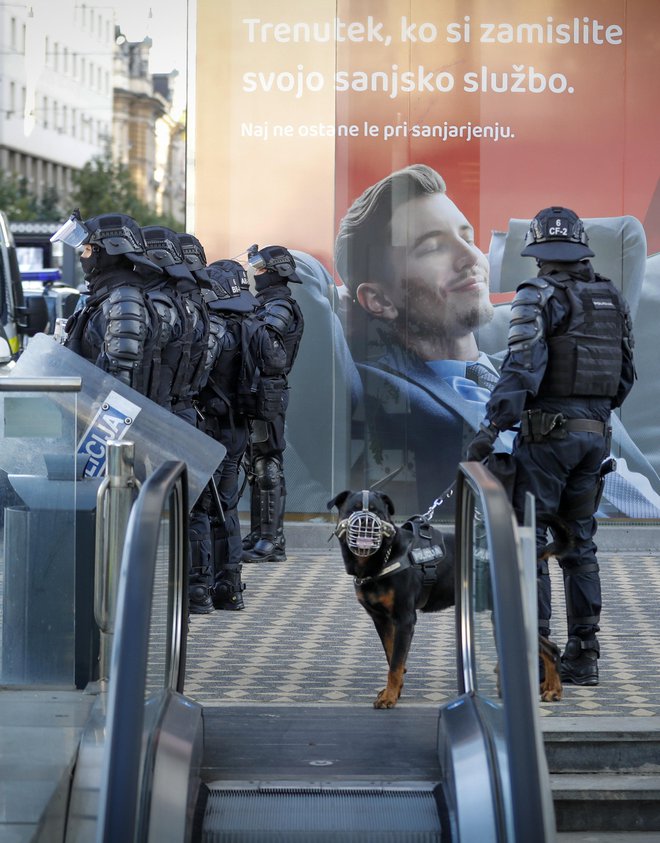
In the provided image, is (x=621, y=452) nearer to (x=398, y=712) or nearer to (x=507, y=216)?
(x=507, y=216)

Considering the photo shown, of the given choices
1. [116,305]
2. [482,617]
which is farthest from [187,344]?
[482,617]


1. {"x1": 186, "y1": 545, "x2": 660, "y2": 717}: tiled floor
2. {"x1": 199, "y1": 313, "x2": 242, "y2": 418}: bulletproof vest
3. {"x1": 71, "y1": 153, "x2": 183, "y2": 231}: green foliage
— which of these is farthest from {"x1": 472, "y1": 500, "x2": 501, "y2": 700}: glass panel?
{"x1": 71, "y1": 153, "x2": 183, "y2": 231}: green foliage

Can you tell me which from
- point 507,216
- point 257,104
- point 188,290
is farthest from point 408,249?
point 188,290

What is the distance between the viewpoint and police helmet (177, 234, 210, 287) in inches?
378

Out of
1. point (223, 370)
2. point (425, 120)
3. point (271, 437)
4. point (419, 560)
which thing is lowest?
point (419, 560)

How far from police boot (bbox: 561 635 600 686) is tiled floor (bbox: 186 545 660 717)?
→ 7 centimetres

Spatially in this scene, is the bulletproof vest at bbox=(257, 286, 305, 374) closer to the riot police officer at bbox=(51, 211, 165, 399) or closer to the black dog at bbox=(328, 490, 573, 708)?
the riot police officer at bbox=(51, 211, 165, 399)

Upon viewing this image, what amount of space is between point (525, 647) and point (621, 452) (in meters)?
8.07

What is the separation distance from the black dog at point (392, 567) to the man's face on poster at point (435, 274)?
18.0 ft

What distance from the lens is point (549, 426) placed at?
717 cm

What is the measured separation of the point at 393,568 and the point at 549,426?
111 centimetres

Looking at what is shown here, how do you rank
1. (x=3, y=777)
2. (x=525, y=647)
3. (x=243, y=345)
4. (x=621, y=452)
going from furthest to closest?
(x=621, y=452) → (x=243, y=345) → (x=3, y=777) → (x=525, y=647)

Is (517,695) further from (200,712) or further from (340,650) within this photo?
(340,650)

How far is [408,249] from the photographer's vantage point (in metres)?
12.3
